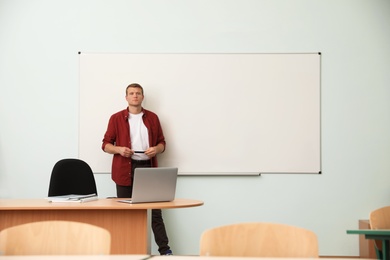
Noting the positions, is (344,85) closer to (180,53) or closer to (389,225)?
(180,53)

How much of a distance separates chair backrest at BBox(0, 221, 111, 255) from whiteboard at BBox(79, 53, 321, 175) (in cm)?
369

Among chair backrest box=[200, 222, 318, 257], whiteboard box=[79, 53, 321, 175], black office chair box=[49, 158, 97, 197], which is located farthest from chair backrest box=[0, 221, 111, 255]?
whiteboard box=[79, 53, 321, 175]

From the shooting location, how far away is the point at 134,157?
584 centimetres

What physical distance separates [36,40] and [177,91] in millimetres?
1528

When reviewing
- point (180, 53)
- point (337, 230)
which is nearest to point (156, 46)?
point (180, 53)

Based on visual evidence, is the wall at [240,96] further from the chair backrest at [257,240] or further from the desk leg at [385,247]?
the chair backrest at [257,240]

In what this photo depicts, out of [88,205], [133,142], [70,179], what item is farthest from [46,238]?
[133,142]

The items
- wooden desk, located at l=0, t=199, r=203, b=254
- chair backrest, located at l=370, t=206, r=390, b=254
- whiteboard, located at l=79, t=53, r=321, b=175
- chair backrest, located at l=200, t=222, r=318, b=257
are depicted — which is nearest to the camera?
chair backrest, located at l=200, t=222, r=318, b=257

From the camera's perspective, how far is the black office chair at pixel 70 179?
4.71 m

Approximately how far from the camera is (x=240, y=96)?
6059 mm

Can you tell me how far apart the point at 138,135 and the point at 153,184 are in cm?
195

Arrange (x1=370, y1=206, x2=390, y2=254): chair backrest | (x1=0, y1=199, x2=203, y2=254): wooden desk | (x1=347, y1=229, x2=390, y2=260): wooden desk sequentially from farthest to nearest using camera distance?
(x1=0, y1=199, x2=203, y2=254): wooden desk
(x1=370, y1=206, x2=390, y2=254): chair backrest
(x1=347, y1=229, x2=390, y2=260): wooden desk

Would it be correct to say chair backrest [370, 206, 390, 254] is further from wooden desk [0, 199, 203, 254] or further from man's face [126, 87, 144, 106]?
man's face [126, 87, 144, 106]

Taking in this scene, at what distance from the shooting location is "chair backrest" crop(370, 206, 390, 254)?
3020 millimetres
